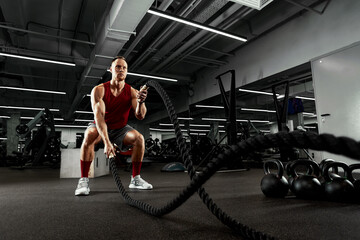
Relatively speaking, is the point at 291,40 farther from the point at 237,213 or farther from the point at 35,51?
the point at 35,51

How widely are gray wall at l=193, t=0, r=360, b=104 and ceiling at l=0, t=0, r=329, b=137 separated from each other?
0.67ft

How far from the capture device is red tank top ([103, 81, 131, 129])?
1926 millimetres

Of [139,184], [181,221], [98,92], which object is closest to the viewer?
[181,221]

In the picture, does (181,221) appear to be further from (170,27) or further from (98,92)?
(170,27)

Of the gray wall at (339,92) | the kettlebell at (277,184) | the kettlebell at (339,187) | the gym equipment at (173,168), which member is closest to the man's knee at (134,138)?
the kettlebell at (277,184)

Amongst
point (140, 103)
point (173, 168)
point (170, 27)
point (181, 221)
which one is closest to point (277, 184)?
point (181, 221)

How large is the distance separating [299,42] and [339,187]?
3.95 metres

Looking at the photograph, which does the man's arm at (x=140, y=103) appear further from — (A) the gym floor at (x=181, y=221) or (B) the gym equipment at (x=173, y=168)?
(B) the gym equipment at (x=173, y=168)

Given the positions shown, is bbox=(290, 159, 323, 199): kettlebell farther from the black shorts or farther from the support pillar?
the support pillar

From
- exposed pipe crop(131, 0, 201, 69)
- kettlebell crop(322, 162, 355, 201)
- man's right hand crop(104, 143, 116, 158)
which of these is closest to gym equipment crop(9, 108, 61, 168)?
exposed pipe crop(131, 0, 201, 69)

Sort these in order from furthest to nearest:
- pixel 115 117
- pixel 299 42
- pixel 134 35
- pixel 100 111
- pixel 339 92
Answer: pixel 299 42
pixel 134 35
pixel 339 92
pixel 115 117
pixel 100 111

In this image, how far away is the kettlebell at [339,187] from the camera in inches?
53.9

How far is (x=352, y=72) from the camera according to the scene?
3.53m

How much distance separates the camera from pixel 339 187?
1394 mm
